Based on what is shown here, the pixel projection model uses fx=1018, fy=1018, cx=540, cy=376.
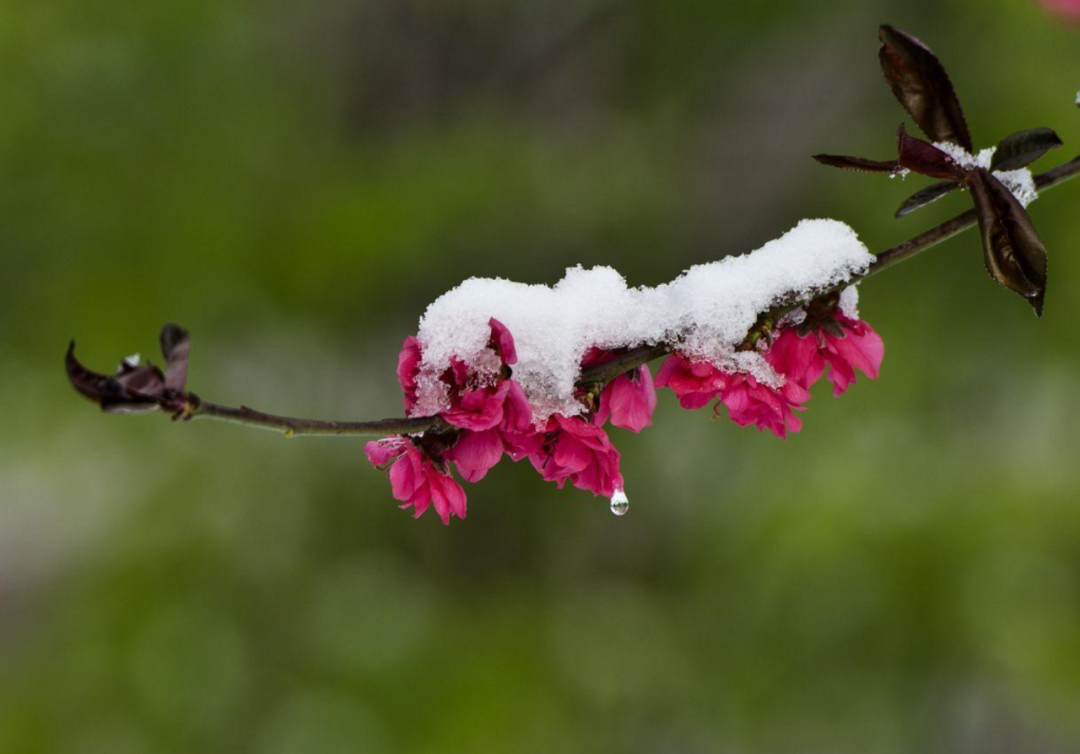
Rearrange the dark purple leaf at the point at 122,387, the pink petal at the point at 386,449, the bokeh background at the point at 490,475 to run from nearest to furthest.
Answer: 1. the dark purple leaf at the point at 122,387
2. the pink petal at the point at 386,449
3. the bokeh background at the point at 490,475

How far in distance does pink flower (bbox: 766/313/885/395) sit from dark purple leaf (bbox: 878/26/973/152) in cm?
7

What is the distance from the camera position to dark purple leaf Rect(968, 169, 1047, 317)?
0.29 meters

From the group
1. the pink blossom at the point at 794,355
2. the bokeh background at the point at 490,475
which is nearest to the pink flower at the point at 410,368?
the pink blossom at the point at 794,355

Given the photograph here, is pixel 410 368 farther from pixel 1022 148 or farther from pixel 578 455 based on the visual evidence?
pixel 1022 148

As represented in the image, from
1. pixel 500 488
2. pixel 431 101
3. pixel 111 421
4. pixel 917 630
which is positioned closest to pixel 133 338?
pixel 111 421

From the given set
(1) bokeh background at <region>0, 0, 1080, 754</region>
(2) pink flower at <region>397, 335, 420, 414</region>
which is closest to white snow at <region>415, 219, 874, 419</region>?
(2) pink flower at <region>397, 335, 420, 414</region>

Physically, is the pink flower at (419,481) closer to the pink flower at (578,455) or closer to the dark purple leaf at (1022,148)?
the pink flower at (578,455)

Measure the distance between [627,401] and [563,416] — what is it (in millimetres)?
37

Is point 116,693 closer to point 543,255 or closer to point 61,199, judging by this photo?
point 61,199

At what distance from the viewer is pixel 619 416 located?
0.34 metres

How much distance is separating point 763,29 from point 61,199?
102cm

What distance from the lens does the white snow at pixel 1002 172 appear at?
1.00ft

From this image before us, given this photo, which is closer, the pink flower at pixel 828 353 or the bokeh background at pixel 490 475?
the pink flower at pixel 828 353

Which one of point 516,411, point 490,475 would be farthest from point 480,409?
point 490,475
